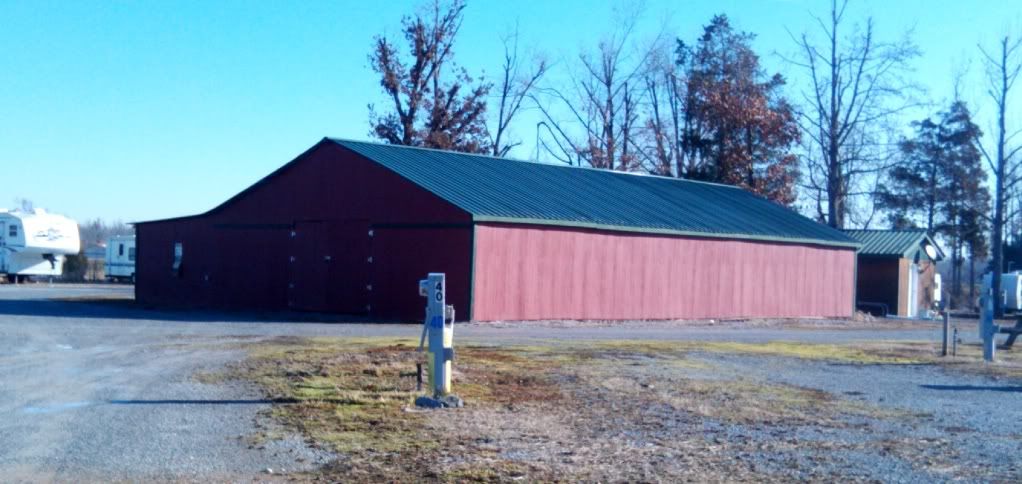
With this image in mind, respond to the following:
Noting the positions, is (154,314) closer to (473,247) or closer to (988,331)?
(473,247)

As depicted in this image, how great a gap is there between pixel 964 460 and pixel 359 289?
2006 centimetres

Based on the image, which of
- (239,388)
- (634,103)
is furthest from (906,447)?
(634,103)

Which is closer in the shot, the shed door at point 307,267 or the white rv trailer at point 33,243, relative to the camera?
the shed door at point 307,267

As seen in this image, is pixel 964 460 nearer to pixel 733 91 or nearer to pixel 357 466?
pixel 357 466

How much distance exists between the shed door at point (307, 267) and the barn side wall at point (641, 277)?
526 cm

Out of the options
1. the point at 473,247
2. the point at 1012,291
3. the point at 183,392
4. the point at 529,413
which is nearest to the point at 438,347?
the point at 529,413

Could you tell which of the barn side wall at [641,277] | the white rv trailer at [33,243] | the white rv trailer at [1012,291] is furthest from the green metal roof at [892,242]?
the white rv trailer at [33,243]

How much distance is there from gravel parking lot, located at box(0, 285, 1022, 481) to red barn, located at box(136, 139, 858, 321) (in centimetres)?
215

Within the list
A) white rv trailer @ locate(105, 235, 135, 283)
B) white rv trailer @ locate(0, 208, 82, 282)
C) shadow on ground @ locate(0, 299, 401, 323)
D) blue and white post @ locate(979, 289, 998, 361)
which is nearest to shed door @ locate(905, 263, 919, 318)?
blue and white post @ locate(979, 289, 998, 361)

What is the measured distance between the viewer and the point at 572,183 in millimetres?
32594

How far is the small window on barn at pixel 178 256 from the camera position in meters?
33.2

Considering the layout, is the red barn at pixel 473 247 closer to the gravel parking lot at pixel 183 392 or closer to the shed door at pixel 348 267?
the shed door at pixel 348 267

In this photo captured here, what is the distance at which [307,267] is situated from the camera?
95.2 ft

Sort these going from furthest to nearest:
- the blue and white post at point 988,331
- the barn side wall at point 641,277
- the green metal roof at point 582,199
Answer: the green metal roof at point 582,199, the barn side wall at point 641,277, the blue and white post at point 988,331
